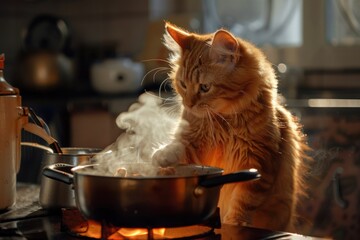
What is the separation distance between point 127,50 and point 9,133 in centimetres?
299

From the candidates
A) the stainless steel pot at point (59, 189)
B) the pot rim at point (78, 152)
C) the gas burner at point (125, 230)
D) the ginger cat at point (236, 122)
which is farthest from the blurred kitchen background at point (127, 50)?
the gas burner at point (125, 230)

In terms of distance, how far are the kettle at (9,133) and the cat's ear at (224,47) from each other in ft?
1.43

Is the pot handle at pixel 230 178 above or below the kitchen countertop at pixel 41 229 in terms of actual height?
above

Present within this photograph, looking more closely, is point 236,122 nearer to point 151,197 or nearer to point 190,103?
point 190,103

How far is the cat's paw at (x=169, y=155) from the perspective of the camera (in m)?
1.34

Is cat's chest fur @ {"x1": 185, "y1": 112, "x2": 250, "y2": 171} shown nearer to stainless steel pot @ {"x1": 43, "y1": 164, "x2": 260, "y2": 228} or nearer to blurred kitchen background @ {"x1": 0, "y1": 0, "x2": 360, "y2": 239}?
stainless steel pot @ {"x1": 43, "y1": 164, "x2": 260, "y2": 228}

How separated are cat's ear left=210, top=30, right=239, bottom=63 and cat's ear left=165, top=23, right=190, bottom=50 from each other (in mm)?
116

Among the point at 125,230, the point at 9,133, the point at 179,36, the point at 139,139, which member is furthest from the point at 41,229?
Answer: the point at 179,36

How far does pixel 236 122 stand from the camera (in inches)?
63.1

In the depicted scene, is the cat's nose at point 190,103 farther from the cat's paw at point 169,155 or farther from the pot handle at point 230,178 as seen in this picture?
the pot handle at point 230,178

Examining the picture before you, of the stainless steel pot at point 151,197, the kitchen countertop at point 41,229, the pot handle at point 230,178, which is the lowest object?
the kitchen countertop at point 41,229

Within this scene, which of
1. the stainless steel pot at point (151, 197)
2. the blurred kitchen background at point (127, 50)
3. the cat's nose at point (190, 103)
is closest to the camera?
the stainless steel pot at point (151, 197)

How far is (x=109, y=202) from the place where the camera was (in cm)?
103

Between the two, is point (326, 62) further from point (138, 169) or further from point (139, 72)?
point (138, 169)
